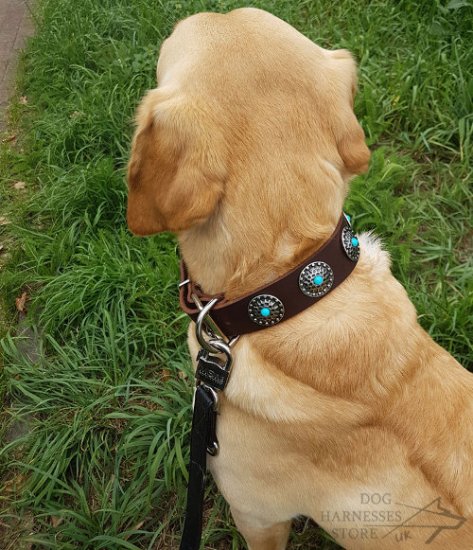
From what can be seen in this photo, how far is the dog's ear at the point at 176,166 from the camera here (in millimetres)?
1359

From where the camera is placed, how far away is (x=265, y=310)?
1.48 m

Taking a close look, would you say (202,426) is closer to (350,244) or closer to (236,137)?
(350,244)

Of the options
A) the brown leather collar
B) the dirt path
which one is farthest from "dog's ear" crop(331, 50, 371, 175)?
the dirt path

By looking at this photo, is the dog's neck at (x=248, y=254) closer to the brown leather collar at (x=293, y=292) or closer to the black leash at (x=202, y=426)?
the brown leather collar at (x=293, y=292)

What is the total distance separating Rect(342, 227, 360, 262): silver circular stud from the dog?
A: 0.05 meters

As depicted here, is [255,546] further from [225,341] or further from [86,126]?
[86,126]

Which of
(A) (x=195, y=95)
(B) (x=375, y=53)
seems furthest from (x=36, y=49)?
(A) (x=195, y=95)

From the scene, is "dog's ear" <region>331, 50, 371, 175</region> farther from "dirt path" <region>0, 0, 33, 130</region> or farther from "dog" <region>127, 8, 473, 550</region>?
"dirt path" <region>0, 0, 33, 130</region>

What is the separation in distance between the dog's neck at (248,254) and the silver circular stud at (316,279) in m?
0.04

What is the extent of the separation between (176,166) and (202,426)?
79 centimetres

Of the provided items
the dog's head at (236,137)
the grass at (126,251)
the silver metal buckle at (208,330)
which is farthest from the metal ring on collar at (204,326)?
the grass at (126,251)

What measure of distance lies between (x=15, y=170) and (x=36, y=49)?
151 cm

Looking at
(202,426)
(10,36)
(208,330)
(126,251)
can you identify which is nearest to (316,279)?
(208,330)

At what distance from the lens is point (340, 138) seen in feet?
4.99
